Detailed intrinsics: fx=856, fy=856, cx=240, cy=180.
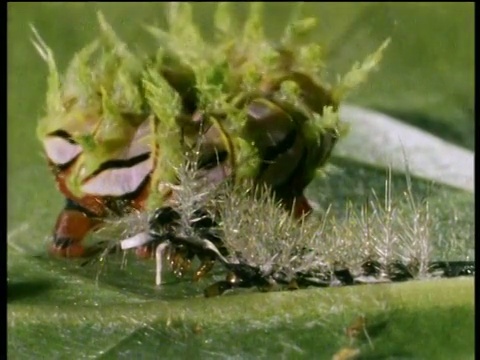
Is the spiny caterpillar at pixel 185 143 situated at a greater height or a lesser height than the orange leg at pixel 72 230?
greater

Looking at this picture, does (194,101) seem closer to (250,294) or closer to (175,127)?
(175,127)

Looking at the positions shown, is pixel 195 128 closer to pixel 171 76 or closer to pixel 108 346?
pixel 171 76

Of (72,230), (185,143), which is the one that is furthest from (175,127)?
(72,230)

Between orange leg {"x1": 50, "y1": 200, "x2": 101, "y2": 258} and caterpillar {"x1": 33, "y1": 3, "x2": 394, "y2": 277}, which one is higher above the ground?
caterpillar {"x1": 33, "y1": 3, "x2": 394, "y2": 277}

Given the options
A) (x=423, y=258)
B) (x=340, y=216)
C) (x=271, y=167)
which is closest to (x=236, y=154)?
(x=271, y=167)

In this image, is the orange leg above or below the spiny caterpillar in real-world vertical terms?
below
